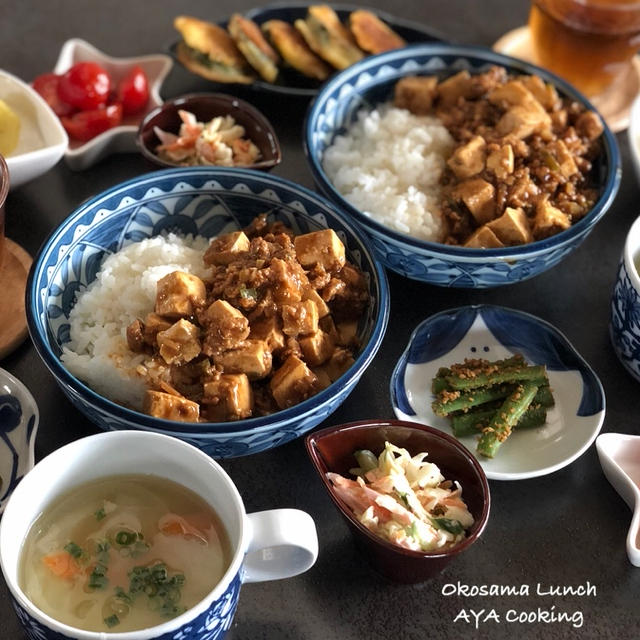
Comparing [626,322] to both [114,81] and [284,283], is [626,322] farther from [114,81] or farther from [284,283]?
[114,81]

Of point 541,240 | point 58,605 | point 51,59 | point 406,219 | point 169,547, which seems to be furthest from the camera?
point 51,59

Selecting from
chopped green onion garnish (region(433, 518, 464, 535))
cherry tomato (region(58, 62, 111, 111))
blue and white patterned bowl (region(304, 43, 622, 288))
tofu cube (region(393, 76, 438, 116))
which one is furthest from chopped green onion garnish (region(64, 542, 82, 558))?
tofu cube (region(393, 76, 438, 116))

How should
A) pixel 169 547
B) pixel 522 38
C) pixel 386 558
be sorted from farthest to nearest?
pixel 522 38 → pixel 386 558 → pixel 169 547

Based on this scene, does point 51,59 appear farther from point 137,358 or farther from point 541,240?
point 541,240

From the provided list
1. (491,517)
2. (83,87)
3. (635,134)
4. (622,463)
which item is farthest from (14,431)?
(635,134)

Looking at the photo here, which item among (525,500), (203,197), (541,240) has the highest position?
(203,197)

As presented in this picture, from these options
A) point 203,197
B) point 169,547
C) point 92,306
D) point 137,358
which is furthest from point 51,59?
point 169,547

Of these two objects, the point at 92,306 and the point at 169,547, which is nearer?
the point at 169,547
